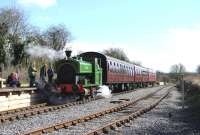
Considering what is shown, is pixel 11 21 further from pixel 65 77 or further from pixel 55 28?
pixel 65 77

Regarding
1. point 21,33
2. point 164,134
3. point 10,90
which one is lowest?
point 164,134

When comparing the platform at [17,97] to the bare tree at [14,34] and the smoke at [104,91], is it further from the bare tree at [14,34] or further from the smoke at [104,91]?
the bare tree at [14,34]

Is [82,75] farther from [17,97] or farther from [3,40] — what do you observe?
[3,40]

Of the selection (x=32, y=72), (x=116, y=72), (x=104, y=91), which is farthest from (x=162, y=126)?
(x=116, y=72)

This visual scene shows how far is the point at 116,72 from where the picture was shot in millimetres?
34219

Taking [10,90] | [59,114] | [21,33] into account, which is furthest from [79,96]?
[21,33]

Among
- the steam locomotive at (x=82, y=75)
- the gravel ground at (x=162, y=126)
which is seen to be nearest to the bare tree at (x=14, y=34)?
the steam locomotive at (x=82, y=75)

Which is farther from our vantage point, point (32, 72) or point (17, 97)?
point (32, 72)

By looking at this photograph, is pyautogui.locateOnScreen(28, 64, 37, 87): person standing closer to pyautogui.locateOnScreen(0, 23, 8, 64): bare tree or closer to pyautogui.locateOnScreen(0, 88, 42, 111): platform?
pyautogui.locateOnScreen(0, 88, 42, 111): platform

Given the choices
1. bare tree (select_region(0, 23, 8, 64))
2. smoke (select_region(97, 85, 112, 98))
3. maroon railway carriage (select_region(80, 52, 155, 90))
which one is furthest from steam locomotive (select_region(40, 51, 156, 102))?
bare tree (select_region(0, 23, 8, 64))

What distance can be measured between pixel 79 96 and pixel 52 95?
5.67 ft

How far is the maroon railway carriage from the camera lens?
30.6m

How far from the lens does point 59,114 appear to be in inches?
707

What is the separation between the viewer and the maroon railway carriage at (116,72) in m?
30.6
